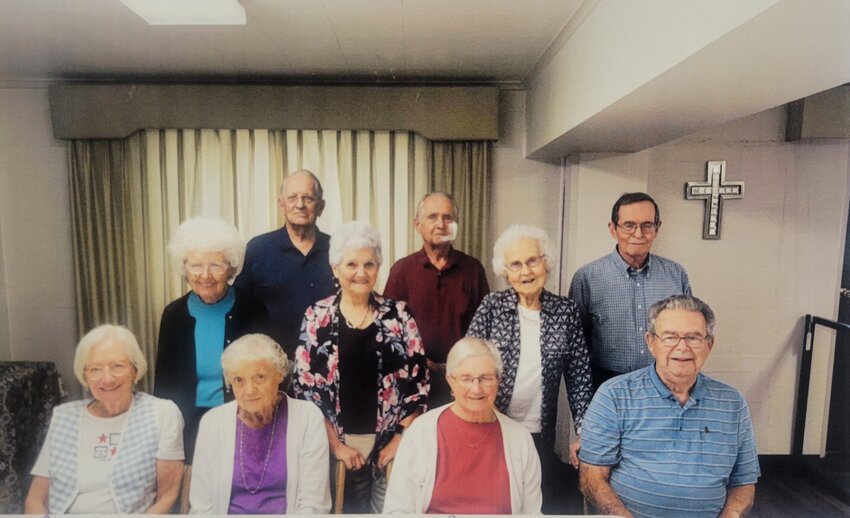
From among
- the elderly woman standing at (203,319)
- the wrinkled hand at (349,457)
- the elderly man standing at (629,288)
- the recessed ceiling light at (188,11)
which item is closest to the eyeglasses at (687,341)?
the elderly man standing at (629,288)

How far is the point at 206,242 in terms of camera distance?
145 cm

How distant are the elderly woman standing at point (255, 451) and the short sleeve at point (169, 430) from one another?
0.06 meters

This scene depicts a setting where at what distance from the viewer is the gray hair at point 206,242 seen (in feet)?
4.75

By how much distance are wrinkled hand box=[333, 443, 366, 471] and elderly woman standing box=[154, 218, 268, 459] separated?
37cm

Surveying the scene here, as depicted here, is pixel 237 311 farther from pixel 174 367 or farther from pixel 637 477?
pixel 637 477

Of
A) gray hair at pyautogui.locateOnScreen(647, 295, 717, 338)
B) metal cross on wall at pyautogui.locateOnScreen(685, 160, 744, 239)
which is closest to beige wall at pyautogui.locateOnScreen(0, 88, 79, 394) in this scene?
gray hair at pyautogui.locateOnScreen(647, 295, 717, 338)

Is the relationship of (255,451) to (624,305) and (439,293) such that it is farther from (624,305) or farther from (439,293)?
(624,305)

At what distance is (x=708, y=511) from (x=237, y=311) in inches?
57.8

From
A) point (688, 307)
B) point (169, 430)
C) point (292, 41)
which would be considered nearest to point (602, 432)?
point (688, 307)

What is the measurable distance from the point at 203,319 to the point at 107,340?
246 mm

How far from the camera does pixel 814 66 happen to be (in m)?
0.98

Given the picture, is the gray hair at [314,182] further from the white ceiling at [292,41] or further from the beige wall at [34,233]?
the beige wall at [34,233]

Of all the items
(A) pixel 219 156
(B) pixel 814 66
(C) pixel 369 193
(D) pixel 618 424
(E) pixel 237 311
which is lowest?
(D) pixel 618 424

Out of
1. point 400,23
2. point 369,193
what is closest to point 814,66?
point 400,23
